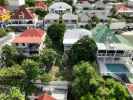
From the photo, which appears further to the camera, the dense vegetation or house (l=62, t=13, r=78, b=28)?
house (l=62, t=13, r=78, b=28)

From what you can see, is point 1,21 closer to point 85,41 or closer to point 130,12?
point 85,41

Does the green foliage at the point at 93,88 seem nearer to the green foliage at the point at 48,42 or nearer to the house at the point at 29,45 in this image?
the house at the point at 29,45

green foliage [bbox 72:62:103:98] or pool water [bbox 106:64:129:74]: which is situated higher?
green foliage [bbox 72:62:103:98]

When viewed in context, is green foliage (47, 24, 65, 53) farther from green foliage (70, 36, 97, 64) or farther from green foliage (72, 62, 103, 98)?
green foliage (72, 62, 103, 98)

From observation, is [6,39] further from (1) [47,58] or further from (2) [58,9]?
(2) [58,9]

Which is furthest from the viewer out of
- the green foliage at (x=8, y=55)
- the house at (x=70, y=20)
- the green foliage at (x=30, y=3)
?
the green foliage at (x=30, y=3)

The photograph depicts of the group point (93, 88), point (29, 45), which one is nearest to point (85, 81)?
point (93, 88)

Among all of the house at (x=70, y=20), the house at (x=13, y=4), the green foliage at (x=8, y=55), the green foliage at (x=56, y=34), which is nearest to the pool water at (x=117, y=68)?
the green foliage at (x=56, y=34)

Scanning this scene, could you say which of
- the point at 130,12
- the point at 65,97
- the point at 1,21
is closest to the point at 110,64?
the point at 65,97

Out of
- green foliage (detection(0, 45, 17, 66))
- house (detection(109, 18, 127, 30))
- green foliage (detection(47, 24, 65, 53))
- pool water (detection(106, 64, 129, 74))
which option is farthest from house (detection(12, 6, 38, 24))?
pool water (detection(106, 64, 129, 74))
